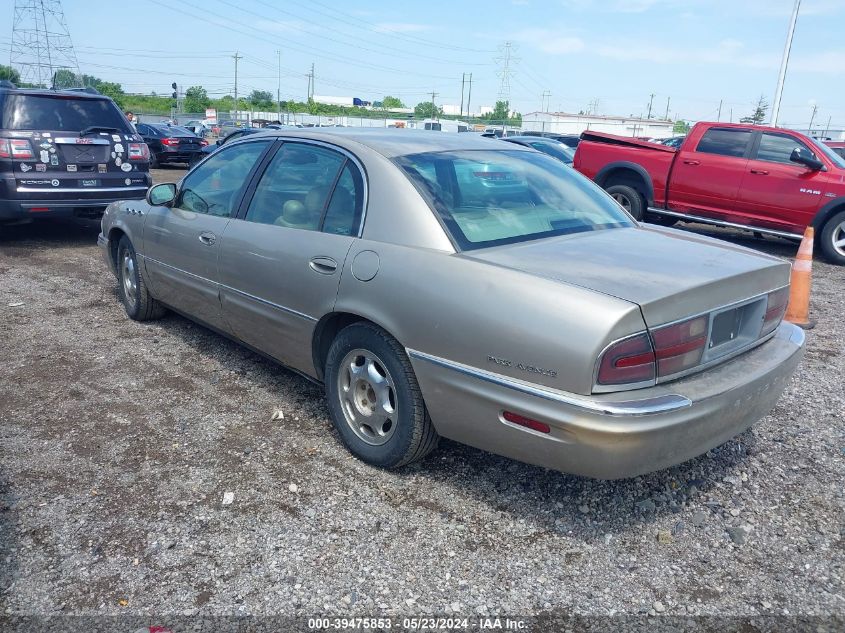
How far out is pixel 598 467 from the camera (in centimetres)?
254

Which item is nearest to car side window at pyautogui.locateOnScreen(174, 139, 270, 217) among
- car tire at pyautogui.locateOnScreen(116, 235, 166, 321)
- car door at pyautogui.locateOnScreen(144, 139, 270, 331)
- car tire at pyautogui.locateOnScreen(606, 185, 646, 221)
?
car door at pyautogui.locateOnScreen(144, 139, 270, 331)

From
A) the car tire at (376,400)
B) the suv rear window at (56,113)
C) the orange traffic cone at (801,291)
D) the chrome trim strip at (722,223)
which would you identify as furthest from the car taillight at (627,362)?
the chrome trim strip at (722,223)

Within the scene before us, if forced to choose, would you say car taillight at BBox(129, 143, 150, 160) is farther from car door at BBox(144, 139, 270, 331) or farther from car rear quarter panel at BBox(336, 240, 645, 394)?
car rear quarter panel at BBox(336, 240, 645, 394)

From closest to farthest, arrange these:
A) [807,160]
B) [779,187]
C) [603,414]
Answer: [603,414], [807,160], [779,187]

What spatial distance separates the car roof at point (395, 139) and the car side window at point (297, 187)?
3.6 inches

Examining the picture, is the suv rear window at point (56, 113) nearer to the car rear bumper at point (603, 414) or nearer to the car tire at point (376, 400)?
the car tire at point (376, 400)

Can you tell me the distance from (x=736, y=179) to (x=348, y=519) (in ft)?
28.0

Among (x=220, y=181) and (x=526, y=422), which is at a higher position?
(x=220, y=181)

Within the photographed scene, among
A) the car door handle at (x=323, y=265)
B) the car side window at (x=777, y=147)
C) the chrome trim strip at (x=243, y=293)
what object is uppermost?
the car side window at (x=777, y=147)

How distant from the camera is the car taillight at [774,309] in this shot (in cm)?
310

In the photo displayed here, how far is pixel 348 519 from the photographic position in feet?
9.66

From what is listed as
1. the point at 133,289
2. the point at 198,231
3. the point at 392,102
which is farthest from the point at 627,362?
the point at 392,102

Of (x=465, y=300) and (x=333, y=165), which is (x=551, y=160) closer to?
(x=333, y=165)

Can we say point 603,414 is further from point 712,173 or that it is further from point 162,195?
point 712,173
